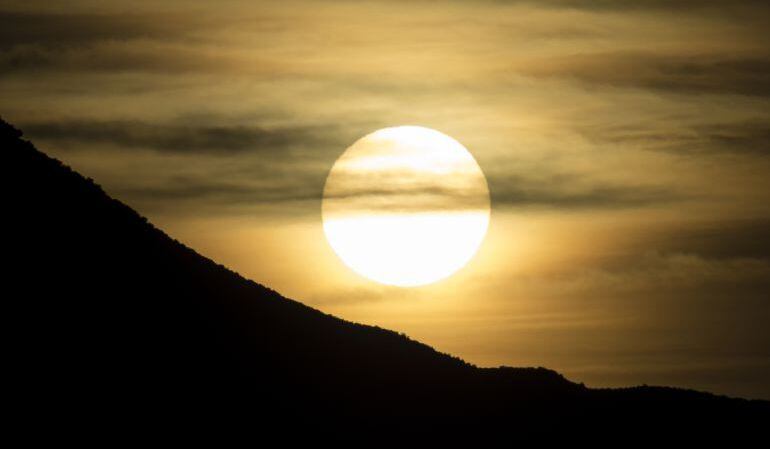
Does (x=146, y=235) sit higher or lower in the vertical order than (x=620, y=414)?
higher

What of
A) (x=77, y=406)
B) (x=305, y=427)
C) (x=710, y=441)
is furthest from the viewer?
Result: (x=710, y=441)

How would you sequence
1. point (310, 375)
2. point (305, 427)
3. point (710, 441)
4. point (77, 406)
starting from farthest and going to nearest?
1. point (710, 441)
2. point (310, 375)
3. point (305, 427)
4. point (77, 406)

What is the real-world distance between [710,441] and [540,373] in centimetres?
1546

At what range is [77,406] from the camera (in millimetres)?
87125

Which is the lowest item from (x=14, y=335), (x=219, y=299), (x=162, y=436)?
(x=162, y=436)

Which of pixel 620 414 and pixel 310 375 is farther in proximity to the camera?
pixel 620 414

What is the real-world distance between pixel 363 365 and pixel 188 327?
14518 mm

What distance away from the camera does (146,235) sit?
11181 cm

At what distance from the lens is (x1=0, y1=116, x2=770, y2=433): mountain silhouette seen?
91.9 meters

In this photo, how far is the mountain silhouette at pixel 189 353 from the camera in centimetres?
9188

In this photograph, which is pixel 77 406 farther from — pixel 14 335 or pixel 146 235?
pixel 146 235

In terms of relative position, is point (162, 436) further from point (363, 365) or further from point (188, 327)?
point (363, 365)

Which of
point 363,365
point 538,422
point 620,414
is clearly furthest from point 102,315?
point 620,414

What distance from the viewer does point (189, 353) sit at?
10038cm
